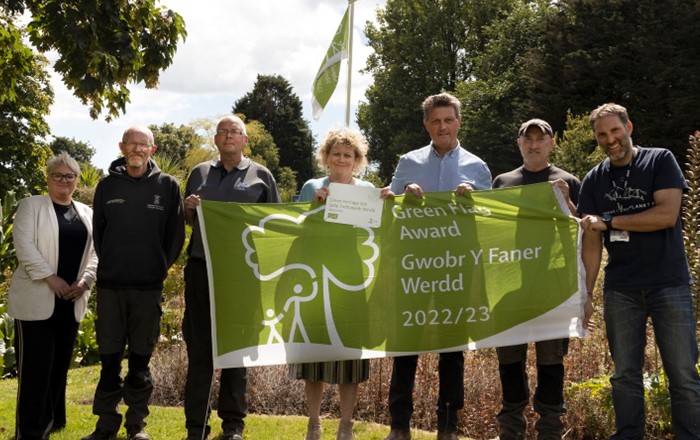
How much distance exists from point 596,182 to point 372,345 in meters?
1.96

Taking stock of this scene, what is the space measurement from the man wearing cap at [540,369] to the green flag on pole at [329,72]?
10.1 metres

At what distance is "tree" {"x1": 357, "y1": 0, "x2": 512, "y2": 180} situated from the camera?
159ft

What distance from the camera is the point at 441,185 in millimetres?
6312

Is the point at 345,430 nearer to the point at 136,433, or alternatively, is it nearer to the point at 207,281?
the point at 207,281

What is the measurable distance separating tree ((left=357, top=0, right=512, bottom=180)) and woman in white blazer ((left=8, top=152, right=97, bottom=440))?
4125cm

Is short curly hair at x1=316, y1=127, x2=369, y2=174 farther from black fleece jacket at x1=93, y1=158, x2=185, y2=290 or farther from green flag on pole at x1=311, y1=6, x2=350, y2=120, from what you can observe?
green flag on pole at x1=311, y1=6, x2=350, y2=120

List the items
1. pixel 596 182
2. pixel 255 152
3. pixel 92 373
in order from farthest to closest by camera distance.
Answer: pixel 255 152 → pixel 92 373 → pixel 596 182

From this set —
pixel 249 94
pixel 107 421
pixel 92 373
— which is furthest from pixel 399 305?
pixel 249 94

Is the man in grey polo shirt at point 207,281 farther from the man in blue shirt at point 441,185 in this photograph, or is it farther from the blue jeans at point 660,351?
the blue jeans at point 660,351

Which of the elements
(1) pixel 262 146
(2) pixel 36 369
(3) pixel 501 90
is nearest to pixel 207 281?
(2) pixel 36 369

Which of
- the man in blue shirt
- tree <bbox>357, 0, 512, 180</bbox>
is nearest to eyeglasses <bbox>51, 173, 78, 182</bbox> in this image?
the man in blue shirt

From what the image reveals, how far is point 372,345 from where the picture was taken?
6023 millimetres

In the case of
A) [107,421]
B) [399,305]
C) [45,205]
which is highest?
[45,205]

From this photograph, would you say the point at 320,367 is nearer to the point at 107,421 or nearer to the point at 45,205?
the point at 107,421
